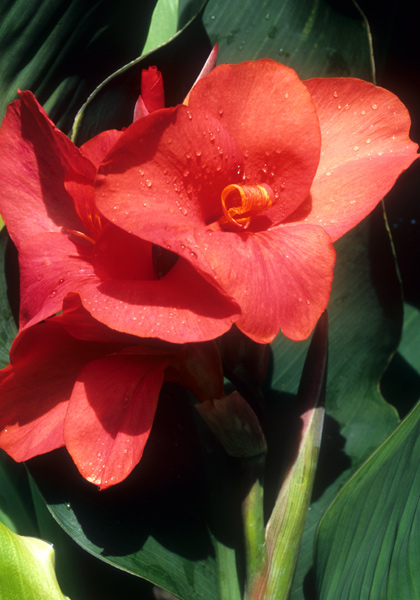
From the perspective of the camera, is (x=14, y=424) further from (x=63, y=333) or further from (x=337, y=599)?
(x=337, y=599)

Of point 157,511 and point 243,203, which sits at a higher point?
point 243,203

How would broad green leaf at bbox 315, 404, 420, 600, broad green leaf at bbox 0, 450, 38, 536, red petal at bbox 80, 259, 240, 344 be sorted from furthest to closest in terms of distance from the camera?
1. broad green leaf at bbox 0, 450, 38, 536
2. broad green leaf at bbox 315, 404, 420, 600
3. red petal at bbox 80, 259, 240, 344

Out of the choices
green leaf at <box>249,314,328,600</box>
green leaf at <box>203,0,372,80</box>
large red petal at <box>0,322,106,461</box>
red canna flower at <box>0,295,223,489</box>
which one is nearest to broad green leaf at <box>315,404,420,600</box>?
green leaf at <box>249,314,328,600</box>

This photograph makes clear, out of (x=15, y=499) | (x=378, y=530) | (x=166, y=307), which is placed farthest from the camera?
(x=15, y=499)

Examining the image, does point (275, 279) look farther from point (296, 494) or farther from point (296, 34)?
point (296, 34)

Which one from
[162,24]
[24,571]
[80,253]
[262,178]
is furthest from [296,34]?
[24,571]

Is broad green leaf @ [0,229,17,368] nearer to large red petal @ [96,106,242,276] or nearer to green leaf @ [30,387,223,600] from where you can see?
green leaf @ [30,387,223,600]

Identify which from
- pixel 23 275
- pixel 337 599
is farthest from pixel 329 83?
pixel 337 599

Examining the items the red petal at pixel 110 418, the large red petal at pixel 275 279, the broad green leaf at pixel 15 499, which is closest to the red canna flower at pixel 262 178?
the large red petal at pixel 275 279
